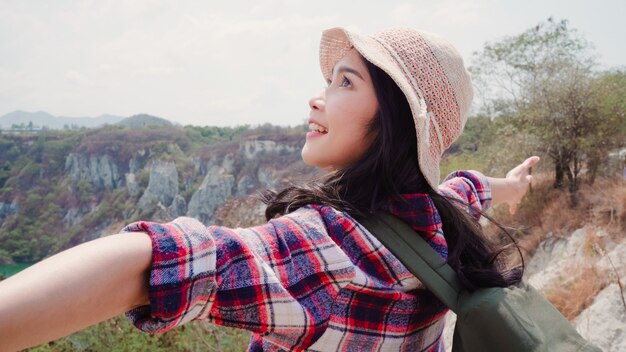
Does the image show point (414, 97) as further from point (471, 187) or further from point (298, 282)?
point (471, 187)

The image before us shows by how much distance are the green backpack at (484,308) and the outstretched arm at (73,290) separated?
0.43 m

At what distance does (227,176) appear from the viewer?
39250 mm

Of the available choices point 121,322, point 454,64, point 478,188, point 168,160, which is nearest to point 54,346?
point 121,322

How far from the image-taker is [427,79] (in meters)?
1.02

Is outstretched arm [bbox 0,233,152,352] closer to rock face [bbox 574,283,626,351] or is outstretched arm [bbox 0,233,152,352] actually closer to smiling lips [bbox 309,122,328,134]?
smiling lips [bbox 309,122,328,134]

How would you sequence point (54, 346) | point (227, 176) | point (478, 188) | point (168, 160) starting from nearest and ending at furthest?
point (478, 188) → point (54, 346) → point (227, 176) → point (168, 160)

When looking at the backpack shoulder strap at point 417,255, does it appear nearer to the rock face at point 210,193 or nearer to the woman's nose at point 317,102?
the woman's nose at point 317,102

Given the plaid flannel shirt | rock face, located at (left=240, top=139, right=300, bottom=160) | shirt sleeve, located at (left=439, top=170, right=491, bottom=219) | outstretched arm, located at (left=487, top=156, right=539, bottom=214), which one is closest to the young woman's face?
the plaid flannel shirt

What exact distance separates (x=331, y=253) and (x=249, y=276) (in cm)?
15

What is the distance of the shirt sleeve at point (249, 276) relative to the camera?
23.2 inches

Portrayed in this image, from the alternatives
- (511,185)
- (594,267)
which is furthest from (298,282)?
(594,267)

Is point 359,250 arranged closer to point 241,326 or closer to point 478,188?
point 241,326

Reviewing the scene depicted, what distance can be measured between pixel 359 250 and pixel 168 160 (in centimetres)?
4644

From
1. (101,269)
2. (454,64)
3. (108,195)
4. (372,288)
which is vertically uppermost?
(454,64)
